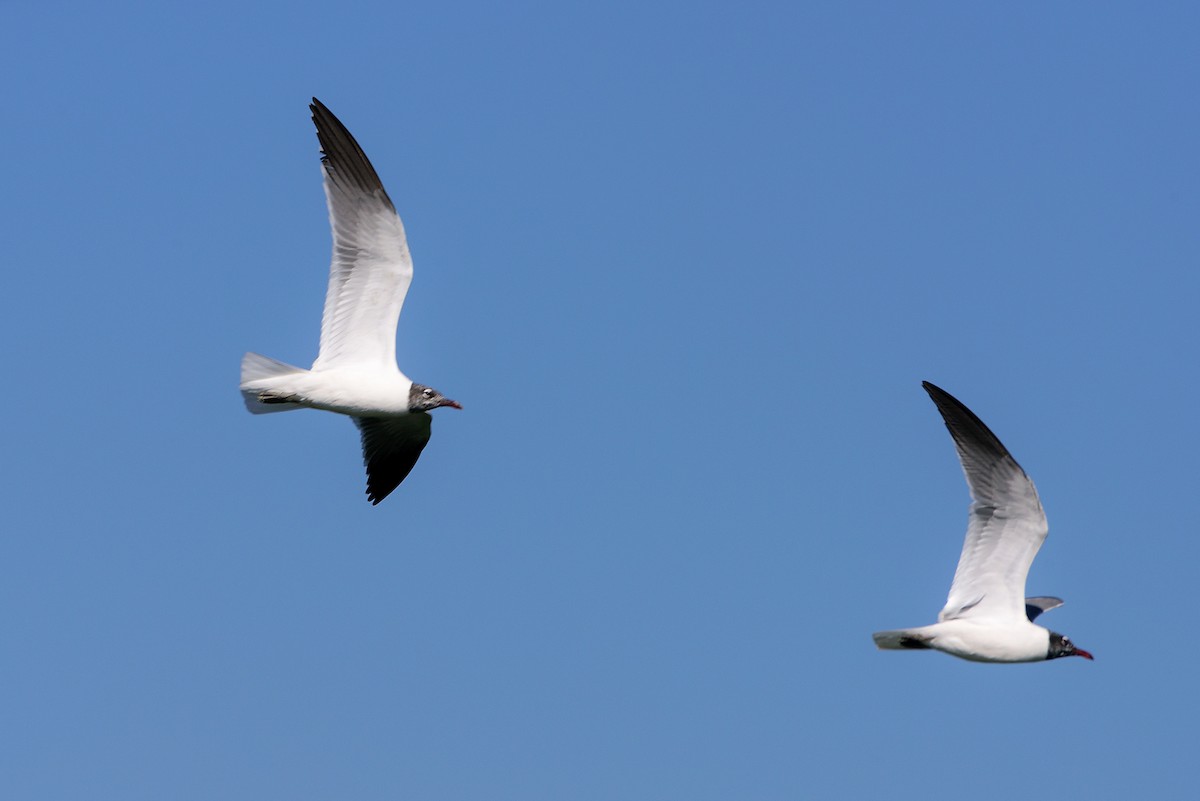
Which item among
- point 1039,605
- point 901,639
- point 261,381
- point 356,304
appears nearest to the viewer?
point 901,639

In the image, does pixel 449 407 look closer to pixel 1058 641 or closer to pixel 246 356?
pixel 246 356

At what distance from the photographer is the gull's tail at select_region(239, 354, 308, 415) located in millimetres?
19281

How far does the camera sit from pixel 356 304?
1983 cm

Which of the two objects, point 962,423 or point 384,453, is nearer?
point 962,423

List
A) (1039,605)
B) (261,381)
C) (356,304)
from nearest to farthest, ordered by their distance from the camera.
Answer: (261,381) < (356,304) < (1039,605)

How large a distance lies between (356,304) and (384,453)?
267 centimetres

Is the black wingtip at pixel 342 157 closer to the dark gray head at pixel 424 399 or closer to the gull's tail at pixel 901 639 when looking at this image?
the dark gray head at pixel 424 399

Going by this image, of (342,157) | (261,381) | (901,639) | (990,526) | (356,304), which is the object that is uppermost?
(342,157)

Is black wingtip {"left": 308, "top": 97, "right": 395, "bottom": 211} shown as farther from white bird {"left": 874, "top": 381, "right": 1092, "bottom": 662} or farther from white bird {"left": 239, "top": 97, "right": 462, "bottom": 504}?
white bird {"left": 874, "top": 381, "right": 1092, "bottom": 662}

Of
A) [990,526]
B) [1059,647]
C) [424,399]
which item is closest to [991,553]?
[990,526]

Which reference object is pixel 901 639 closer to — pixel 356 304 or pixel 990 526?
pixel 990 526

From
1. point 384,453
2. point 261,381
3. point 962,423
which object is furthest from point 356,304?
point 962,423

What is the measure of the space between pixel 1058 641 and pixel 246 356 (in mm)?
9407

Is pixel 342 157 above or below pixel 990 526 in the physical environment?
above
